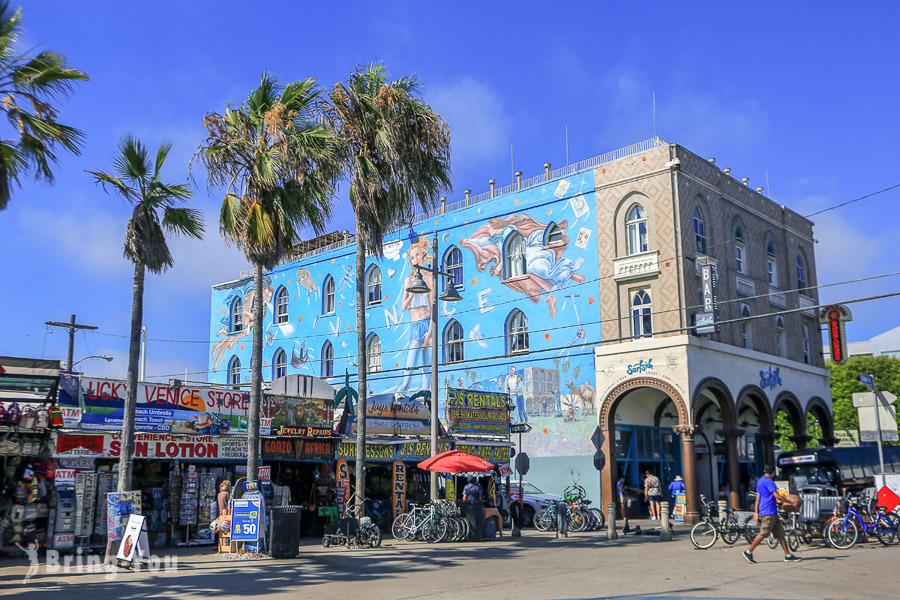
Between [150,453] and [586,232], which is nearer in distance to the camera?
[150,453]

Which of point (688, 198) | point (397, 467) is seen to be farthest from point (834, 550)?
point (688, 198)

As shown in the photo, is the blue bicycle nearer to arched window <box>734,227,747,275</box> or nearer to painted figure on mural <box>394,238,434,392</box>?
arched window <box>734,227,747,275</box>

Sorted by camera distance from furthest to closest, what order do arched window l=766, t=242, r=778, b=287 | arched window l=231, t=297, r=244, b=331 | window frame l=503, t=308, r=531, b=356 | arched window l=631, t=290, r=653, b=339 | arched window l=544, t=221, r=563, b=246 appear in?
arched window l=231, t=297, r=244, b=331 < arched window l=766, t=242, r=778, b=287 < window frame l=503, t=308, r=531, b=356 < arched window l=544, t=221, r=563, b=246 < arched window l=631, t=290, r=653, b=339

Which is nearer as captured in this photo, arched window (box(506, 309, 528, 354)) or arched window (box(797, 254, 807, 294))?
arched window (box(506, 309, 528, 354))

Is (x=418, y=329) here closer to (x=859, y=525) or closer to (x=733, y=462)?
(x=733, y=462)

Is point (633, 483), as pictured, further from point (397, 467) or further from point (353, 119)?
point (353, 119)

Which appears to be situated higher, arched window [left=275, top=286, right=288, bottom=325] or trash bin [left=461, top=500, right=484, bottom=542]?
arched window [left=275, top=286, right=288, bottom=325]

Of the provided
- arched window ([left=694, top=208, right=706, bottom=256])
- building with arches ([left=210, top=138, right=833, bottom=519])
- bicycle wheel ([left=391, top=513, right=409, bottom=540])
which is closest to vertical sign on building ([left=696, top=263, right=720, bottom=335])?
building with arches ([left=210, top=138, right=833, bottom=519])

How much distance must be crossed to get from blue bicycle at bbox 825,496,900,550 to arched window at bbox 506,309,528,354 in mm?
17048

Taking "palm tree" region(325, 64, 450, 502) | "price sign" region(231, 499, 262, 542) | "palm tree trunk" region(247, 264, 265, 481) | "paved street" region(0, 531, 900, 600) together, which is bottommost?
"paved street" region(0, 531, 900, 600)

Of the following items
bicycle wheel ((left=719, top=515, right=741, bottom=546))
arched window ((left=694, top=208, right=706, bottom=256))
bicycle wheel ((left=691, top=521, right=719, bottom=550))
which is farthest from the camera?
arched window ((left=694, top=208, right=706, bottom=256))

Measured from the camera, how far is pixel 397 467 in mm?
24938

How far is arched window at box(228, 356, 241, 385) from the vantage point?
46.5 metres

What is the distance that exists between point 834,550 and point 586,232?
17.8m
